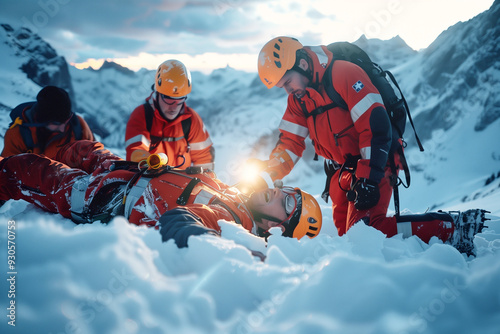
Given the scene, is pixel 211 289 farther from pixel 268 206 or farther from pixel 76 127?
pixel 76 127

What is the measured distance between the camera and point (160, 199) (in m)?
2.82

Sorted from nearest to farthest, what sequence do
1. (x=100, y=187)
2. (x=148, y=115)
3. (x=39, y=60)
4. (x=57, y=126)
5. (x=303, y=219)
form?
(x=100, y=187) < (x=303, y=219) < (x=57, y=126) < (x=148, y=115) < (x=39, y=60)

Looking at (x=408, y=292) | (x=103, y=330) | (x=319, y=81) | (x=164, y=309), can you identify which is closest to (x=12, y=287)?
(x=103, y=330)

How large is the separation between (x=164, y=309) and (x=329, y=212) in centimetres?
410

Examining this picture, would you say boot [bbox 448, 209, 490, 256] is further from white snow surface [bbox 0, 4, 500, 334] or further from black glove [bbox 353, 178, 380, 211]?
white snow surface [bbox 0, 4, 500, 334]

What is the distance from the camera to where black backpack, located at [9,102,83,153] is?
465 centimetres

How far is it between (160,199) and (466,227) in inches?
121

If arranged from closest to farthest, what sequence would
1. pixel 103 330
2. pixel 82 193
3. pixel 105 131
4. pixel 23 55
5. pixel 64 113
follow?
pixel 103 330, pixel 82 193, pixel 64 113, pixel 23 55, pixel 105 131

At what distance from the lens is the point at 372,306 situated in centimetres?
118

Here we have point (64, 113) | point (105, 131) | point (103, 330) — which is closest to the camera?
point (103, 330)

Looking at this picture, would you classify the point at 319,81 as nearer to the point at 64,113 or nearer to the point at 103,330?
the point at 103,330

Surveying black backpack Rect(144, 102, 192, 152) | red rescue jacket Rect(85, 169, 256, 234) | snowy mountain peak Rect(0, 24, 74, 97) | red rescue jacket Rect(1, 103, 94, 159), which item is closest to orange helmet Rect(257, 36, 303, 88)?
red rescue jacket Rect(85, 169, 256, 234)

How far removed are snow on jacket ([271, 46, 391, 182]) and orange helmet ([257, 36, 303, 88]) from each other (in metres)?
0.23

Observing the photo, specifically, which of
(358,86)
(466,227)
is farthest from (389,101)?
(466,227)
